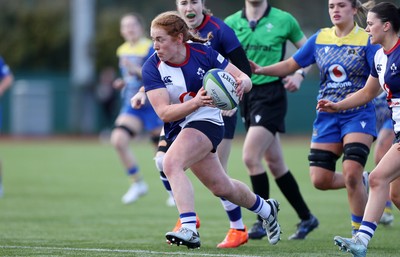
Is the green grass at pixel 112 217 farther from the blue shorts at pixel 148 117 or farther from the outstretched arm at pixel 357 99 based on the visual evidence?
the outstretched arm at pixel 357 99

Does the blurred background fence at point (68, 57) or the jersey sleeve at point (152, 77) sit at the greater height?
the jersey sleeve at point (152, 77)

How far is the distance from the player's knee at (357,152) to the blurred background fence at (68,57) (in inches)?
790

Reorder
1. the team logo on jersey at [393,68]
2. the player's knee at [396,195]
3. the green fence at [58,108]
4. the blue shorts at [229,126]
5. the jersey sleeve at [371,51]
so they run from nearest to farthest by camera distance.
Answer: the team logo on jersey at [393,68] → the player's knee at [396,195] → the jersey sleeve at [371,51] → the blue shorts at [229,126] → the green fence at [58,108]

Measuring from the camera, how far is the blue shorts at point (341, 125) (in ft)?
24.1

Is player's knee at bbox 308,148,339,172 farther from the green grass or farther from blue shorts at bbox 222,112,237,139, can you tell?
blue shorts at bbox 222,112,237,139

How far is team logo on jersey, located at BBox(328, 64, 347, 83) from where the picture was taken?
24.1ft

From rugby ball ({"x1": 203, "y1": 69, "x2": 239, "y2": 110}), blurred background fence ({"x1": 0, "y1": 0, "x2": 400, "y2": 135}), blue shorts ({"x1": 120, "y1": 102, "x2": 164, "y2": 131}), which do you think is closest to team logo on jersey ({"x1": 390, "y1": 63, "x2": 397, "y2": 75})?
rugby ball ({"x1": 203, "y1": 69, "x2": 239, "y2": 110})

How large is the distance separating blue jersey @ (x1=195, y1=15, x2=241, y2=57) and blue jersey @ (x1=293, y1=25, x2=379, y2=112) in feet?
2.38

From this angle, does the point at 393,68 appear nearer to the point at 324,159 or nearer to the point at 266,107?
the point at 324,159

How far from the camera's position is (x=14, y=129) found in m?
29.1

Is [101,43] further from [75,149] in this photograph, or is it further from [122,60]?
[122,60]

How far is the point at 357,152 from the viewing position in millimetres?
7207

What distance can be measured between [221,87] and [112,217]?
13.4 feet

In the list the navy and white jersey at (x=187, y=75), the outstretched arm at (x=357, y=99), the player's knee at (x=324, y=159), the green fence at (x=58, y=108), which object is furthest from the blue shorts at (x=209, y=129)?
the green fence at (x=58, y=108)
